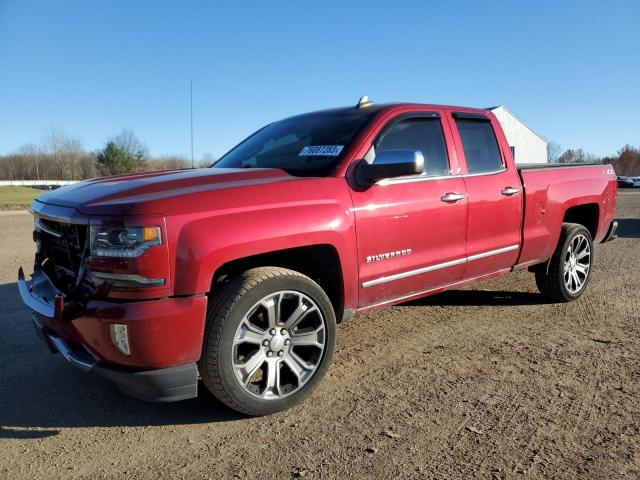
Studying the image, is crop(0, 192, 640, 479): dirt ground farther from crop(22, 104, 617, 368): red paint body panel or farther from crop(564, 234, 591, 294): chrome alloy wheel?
crop(564, 234, 591, 294): chrome alloy wheel

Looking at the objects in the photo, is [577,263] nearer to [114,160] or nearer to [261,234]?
[261,234]

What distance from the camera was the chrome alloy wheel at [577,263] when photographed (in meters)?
5.29

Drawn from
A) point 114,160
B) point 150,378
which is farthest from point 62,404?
point 114,160

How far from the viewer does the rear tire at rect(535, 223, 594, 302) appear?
5148 millimetres

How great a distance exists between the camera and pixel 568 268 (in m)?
5.29

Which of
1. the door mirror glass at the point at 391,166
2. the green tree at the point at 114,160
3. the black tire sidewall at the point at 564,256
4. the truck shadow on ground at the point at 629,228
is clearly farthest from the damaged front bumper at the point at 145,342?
the green tree at the point at 114,160

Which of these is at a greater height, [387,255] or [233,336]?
[387,255]

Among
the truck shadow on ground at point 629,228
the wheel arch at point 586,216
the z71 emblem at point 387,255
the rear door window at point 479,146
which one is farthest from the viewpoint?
the truck shadow on ground at point 629,228

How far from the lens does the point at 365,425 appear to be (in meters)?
2.86

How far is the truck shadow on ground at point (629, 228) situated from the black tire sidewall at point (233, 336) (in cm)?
1008

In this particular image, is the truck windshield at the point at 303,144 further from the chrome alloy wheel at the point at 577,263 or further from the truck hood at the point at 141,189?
the chrome alloy wheel at the point at 577,263

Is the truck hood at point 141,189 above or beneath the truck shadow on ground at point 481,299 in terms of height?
above

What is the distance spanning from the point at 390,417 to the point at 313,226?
1.21 m

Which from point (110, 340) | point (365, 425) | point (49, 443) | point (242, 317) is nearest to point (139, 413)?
point (49, 443)
